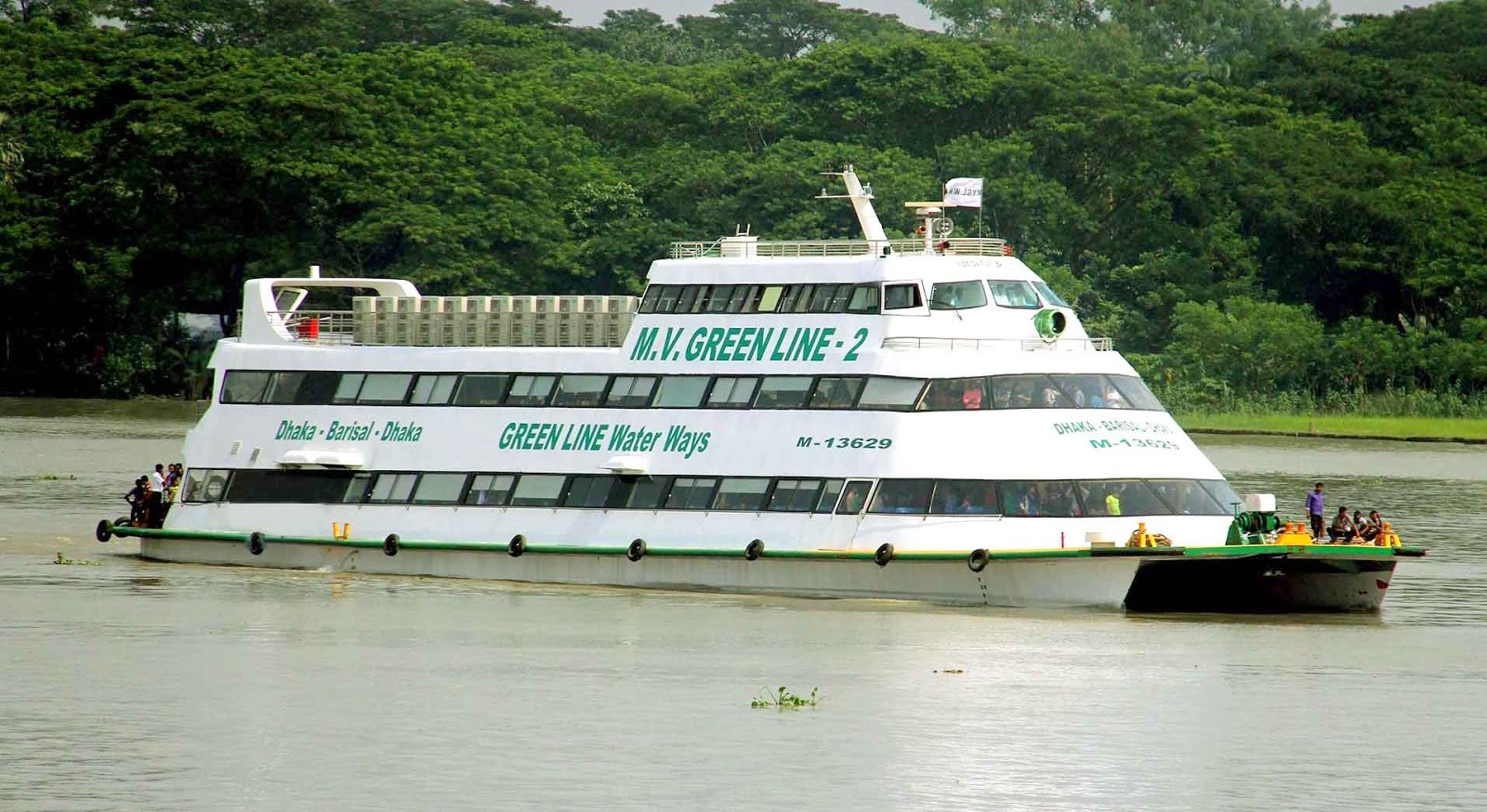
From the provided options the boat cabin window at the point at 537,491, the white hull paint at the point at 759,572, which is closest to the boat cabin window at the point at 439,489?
the white hull paint at the point at 759,572

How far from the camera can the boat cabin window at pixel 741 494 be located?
38094 millimetres

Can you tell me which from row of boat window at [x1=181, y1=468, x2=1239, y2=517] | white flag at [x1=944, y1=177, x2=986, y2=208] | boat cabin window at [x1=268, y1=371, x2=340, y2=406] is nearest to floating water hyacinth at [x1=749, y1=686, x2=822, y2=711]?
row of boat window at [x1=181, y1=468, x2=1239, y2=517]

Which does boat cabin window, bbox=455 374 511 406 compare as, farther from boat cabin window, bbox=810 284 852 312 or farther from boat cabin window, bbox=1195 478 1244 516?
boat cabin window, bbox=1195 478 1244 516

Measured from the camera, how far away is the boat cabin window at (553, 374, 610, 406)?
131 feet

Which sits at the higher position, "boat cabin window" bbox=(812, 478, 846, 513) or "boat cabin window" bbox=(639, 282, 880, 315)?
"boat cabin window" bbox=(639, 282, 880, 315)

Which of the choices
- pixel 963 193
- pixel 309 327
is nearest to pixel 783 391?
pixel 963 193

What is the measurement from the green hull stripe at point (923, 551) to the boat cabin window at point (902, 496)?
0.67 meters

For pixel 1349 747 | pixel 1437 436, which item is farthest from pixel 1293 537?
pixel 1437 436

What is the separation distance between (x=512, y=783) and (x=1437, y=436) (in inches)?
2242

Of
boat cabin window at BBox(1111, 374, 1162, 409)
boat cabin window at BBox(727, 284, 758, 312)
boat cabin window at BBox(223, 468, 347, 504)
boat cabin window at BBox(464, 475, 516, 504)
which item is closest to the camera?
boat cabin window at BBox(1111, 374, 1162, 409)

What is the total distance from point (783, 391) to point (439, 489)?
6.28m

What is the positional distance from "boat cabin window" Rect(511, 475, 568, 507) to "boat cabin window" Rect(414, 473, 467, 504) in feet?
3.50

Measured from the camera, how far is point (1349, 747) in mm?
27250

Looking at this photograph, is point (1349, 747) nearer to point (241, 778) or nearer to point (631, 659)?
point (631, 659)
